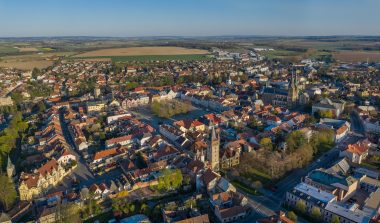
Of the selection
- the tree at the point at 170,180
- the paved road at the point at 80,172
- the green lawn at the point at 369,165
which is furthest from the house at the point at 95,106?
the green lawn at the point at 369,165

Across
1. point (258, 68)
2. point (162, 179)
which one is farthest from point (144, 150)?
point (258, 68)

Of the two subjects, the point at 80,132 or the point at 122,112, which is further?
the point at 122,112

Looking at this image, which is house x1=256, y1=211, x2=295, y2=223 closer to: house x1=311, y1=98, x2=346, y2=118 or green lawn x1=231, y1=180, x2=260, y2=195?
green lawn x1=231, y1=180, x2=260, y2=195

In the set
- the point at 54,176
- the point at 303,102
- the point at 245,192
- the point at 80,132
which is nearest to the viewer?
the point at 245,192

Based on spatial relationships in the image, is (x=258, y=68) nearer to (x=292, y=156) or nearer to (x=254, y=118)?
(x=254, y=118)

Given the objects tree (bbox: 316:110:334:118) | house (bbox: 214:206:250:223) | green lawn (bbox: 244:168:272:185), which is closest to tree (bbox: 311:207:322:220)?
house (bbox: 214:206:250:223)

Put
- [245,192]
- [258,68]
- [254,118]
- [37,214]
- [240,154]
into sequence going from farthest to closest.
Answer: [258,68]
[254,118]
[240,154]
[245,192]
[37,214]
